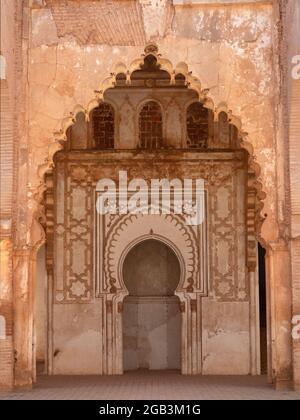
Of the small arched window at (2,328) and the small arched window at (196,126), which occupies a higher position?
the small arched window at (196,126)

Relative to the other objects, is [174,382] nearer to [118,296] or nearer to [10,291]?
[118,296]

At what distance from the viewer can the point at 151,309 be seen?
16750 mm

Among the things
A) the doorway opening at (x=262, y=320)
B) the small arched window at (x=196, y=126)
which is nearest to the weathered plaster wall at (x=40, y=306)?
the small arched window at (x=196, y=126)

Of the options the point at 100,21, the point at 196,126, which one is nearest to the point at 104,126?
the point at 196,126

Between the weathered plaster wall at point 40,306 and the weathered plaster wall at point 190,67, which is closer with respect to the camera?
the weathered plaster wall at point 190,67

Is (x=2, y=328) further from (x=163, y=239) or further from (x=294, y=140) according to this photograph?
(x=163, y=239)

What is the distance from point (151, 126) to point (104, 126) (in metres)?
0.92

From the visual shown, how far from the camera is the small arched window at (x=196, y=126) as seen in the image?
1608 centimetres

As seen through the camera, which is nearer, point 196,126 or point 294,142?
point 294,142

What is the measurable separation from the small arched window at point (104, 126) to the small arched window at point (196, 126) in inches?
58.4

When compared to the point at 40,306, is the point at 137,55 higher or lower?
higher

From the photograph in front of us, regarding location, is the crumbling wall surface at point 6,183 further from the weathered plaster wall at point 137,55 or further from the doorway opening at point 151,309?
the doorway opening at point 151,309

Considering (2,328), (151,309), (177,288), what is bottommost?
(151,309)

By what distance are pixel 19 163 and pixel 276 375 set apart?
15.4ft
